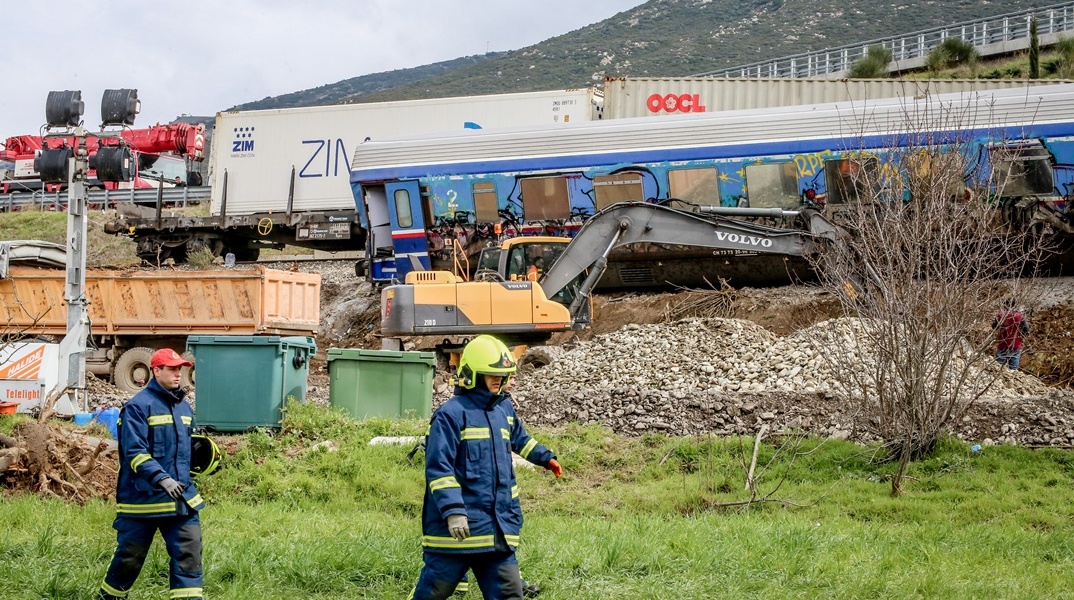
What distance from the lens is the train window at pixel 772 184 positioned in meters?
21.1

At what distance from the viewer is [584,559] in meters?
7.57

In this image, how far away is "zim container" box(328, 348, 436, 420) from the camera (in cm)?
1398

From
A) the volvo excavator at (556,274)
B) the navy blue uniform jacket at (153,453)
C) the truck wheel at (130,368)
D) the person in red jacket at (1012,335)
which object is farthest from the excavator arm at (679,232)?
the navy blue uniform jacket at (153,453)

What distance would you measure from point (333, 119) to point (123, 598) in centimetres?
2456

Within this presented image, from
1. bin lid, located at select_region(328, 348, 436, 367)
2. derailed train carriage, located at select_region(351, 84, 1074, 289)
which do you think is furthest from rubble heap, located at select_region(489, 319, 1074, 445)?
derailed train carriage, located at select_region(351, 84, 1074, 289)

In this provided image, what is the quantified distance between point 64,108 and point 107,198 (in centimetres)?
2549

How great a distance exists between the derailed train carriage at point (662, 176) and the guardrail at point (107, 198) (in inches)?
671

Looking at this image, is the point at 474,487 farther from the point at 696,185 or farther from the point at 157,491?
the point at 696,185

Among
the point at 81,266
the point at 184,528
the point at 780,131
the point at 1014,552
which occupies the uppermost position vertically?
the point at 780,131

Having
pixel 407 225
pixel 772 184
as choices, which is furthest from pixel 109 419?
pixel 772 184

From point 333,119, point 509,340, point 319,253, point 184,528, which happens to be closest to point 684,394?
point 509,340

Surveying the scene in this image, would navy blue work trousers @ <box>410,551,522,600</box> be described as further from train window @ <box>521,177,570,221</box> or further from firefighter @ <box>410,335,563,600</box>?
train window @ <box>521,177,570,221</box>

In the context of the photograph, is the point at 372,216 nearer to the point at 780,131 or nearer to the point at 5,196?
the point at 780,131

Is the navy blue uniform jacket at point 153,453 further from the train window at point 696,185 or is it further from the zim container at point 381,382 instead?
the train window at point 696,185
